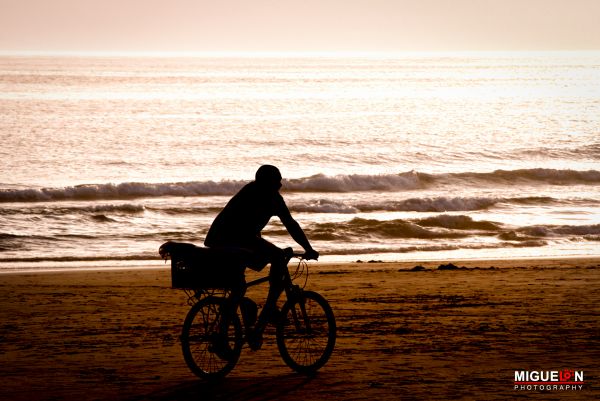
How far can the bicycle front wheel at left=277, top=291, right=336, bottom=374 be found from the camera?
834 centimetres

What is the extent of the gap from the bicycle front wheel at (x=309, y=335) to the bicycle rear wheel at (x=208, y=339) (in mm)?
428

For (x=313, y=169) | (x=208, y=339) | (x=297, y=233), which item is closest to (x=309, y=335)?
(x=208, y=339)

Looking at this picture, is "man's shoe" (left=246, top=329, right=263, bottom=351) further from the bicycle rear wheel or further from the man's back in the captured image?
the man's back

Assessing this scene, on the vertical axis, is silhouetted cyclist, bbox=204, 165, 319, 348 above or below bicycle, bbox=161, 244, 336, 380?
above

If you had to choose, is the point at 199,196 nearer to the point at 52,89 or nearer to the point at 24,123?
the point at 24,123

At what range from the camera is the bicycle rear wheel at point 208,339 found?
8.12m

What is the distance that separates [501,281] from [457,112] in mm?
50752

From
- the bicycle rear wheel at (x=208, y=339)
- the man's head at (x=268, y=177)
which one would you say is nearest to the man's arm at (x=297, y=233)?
the man's head at (x=268, y=177)

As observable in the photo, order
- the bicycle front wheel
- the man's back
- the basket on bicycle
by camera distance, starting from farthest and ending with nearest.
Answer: the bicycle front wheel → the man's back → the basket on bicycle

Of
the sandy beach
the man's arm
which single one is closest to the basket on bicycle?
the man's arm

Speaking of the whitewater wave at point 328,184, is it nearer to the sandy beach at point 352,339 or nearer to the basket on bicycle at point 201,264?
the sandy beach at point 352,339

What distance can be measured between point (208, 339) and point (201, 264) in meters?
0.76

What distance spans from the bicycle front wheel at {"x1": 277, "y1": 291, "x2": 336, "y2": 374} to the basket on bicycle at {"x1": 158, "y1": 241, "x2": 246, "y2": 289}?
73cm

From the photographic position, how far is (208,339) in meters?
8.19
